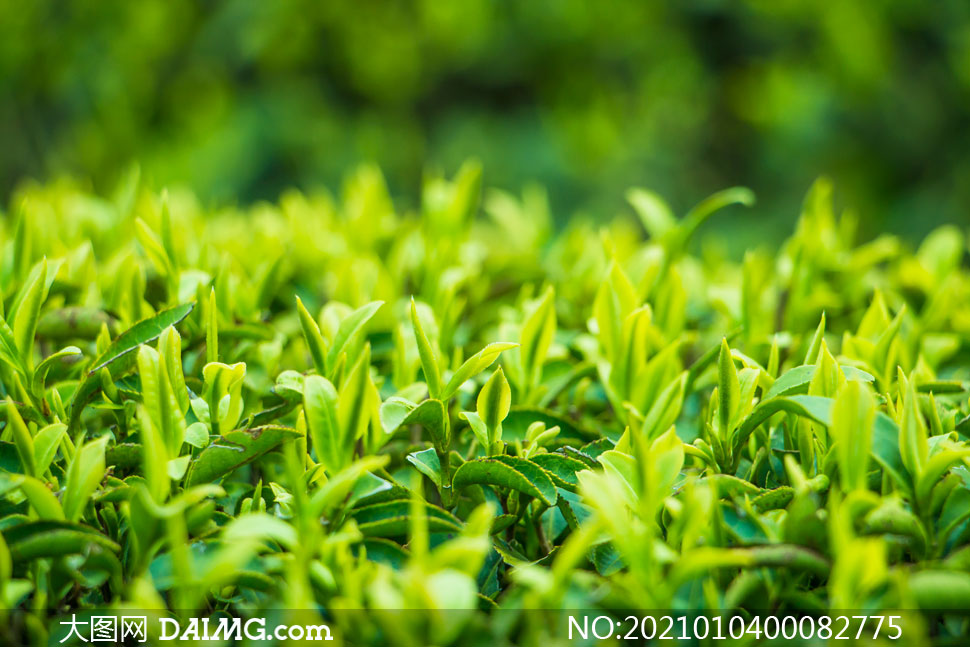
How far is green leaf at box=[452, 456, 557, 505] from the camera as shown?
3.24 feet

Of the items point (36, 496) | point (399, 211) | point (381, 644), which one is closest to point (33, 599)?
point (36, 496)

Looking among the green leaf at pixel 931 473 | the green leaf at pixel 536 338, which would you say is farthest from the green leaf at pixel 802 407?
the green leaf at pixel 536 338

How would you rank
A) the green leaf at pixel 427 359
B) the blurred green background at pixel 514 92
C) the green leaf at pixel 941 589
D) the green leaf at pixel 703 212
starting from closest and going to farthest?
the green leaf at pixel 941 589 < the green leaf at pixel 427 359 < the green leaf at pixel 703 212 < the blurred green background at pixel 514 92

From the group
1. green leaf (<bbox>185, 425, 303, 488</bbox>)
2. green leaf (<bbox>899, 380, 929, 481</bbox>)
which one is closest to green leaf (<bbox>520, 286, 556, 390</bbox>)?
green leaf (<bbox>185, 425, 303, 488</bbox>)

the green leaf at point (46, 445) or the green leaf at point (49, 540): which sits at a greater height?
the green leaf at point (46, 445)

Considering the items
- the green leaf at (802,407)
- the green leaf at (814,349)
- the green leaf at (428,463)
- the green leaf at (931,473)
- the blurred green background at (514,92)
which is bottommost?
the green leaf at (931,473)

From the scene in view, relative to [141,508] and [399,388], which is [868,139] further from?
[141,508]

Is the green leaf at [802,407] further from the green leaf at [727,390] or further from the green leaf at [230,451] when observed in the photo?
the green leaf at [230,451]

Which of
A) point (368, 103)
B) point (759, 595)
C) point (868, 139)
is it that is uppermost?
point (368, 103)

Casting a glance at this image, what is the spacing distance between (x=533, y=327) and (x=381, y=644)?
1.74 feet

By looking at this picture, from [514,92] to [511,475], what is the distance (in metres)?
4.87

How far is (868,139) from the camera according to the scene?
5.34 meters

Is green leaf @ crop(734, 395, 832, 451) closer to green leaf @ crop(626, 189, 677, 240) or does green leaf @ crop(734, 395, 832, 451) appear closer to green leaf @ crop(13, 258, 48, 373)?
green leaf @ crop(626, 189, 677, 240)

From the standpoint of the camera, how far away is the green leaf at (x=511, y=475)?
99 centimetres
